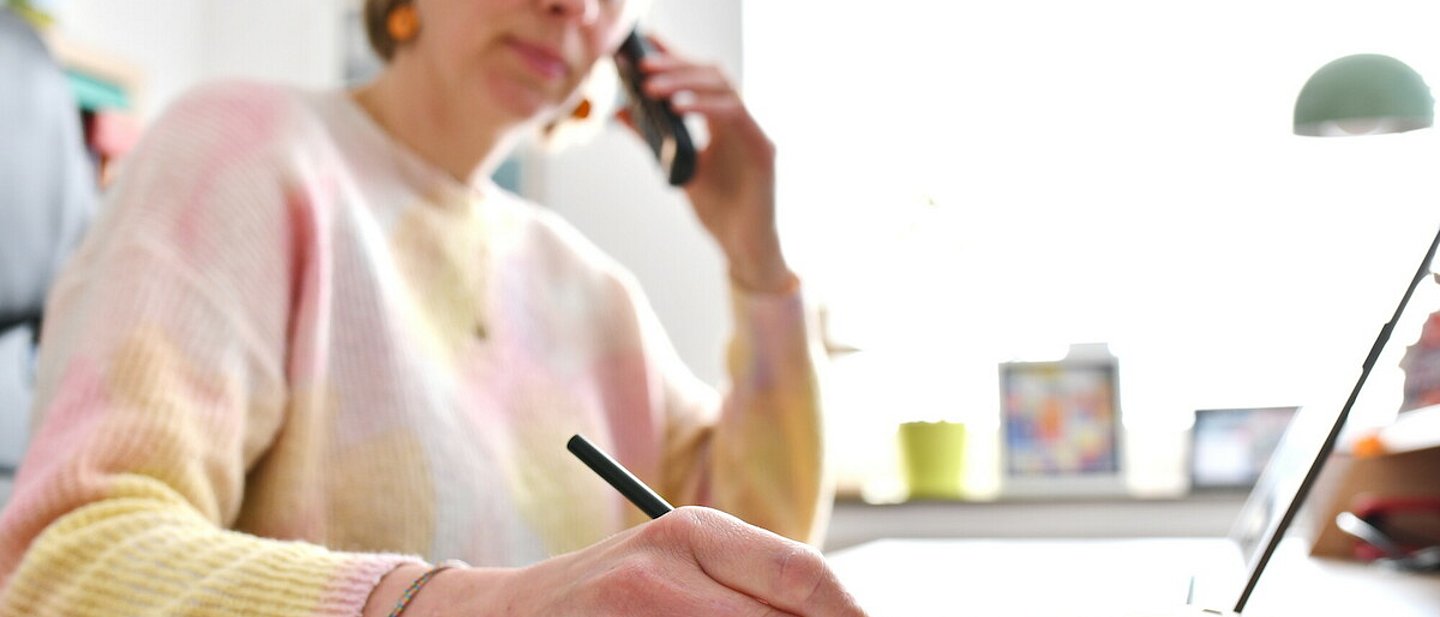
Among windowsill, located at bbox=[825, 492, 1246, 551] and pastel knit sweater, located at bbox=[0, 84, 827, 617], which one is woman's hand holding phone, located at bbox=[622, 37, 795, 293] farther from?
windowsill, located at bbox=[825, 492, 1246, 551]

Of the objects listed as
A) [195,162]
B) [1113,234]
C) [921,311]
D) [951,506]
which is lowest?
[951,506]

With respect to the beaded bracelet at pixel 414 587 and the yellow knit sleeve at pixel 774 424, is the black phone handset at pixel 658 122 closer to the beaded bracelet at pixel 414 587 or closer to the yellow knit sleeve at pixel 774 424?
the yellow knit sleeve at pixel 774 424

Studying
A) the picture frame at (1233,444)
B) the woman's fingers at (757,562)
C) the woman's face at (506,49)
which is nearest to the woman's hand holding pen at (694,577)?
the woman's fingers at (757,562)

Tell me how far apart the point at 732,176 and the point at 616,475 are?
70cm

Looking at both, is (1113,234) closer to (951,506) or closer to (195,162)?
(951,506)

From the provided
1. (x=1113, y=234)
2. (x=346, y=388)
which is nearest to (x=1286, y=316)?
(x=1113, y=234)

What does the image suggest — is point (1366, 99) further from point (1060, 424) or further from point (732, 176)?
point (1060, 424)

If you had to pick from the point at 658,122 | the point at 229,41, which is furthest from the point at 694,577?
the point at 229,41

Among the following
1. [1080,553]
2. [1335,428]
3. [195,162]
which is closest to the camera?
[1335,428]

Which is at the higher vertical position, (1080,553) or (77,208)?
(77,208)

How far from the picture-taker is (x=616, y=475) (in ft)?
1.47

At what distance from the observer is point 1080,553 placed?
49.8 inches

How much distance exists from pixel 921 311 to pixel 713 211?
1.15m

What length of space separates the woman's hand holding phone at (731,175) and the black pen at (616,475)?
2.10ft
